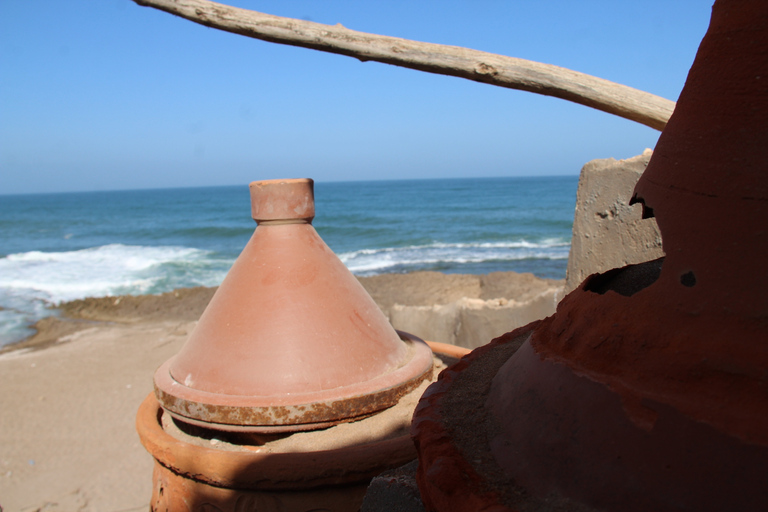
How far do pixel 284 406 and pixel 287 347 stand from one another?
0.79 feet

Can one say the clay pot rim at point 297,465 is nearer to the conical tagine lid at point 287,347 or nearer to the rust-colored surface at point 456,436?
the conical tagine lid at point 287,347

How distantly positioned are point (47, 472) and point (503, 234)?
20148 millimetres

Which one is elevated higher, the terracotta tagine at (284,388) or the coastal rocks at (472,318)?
the terracotta tagine at (284,388)

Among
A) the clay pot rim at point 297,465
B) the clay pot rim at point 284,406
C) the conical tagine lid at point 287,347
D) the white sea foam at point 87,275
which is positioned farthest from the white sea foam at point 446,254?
the clay pot rim at point 297,465

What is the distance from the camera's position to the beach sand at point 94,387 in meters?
4.07

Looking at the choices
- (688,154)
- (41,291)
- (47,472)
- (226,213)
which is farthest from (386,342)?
(226,213)

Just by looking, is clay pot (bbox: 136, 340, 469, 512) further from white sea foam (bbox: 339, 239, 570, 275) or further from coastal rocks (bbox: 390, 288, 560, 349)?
white sea foam (bbox: 339, 239, 570, 275)

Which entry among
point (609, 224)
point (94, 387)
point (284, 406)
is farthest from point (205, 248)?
point (284, 406)

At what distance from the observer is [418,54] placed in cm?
257

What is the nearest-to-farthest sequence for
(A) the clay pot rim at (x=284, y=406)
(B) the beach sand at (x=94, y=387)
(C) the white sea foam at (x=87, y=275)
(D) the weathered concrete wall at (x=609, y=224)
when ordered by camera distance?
(A) the clay pot rim at (x=284, y=406)
(D) the weathered concrete wall at (x=609, y=224)
(B) the beach sand at (x=94, y=387)
(C) the white sea foam at (x=87, y=275)

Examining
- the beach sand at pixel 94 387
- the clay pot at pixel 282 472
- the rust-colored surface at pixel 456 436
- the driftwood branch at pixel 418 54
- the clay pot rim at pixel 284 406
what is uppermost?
the driftwood branch at pixel 418 54

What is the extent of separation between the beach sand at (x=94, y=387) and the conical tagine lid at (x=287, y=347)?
2487 mm

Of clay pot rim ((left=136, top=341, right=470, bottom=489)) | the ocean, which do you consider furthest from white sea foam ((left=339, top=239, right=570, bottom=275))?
clay pot rim ((left=136, top=341, right=470, bottom=489))

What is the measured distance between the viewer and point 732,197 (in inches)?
27.3
